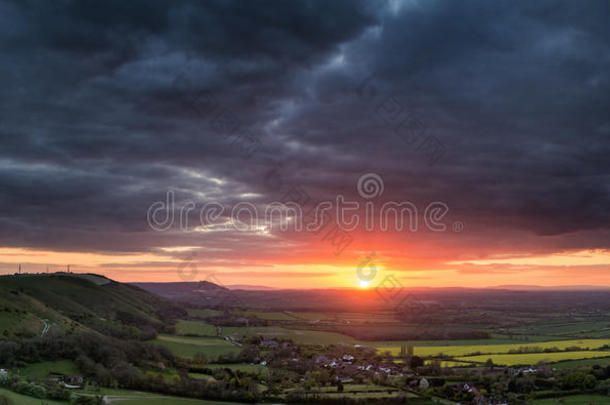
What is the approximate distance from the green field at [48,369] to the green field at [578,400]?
57.6 m

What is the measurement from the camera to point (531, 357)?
3595 inches

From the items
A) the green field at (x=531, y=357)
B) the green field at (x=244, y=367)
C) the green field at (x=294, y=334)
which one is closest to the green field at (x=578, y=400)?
the green field at (x=531, y=357)

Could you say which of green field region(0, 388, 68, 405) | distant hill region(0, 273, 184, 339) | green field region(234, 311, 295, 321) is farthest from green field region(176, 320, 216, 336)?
green field region(0, 388, 68, 405)

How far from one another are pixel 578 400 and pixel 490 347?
4762 cm

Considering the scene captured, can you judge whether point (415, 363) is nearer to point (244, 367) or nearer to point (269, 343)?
point (244, 367)

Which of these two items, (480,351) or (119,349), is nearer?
(119,349)

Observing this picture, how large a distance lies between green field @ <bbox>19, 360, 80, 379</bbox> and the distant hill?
12.2m

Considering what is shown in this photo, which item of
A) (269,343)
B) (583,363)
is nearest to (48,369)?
(269,343)

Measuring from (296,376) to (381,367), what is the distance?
17472mm

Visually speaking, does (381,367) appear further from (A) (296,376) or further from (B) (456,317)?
(B) (456,317)

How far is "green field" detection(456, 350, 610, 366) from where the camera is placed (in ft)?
283

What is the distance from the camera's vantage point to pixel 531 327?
149m

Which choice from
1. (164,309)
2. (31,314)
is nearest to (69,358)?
(31,314)

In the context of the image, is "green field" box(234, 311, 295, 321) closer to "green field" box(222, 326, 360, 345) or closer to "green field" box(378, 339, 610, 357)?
"green field" box(222, 326, 360, 345)
